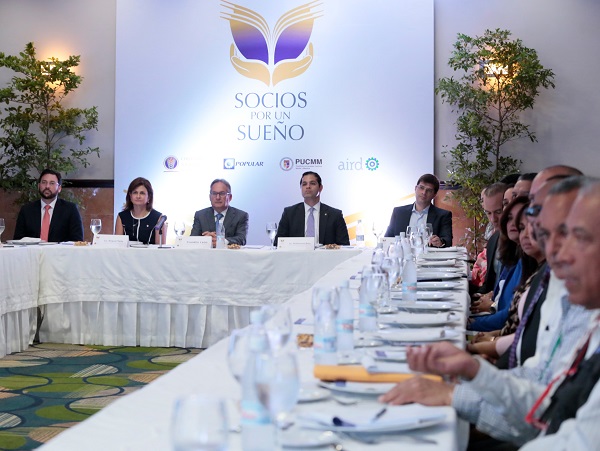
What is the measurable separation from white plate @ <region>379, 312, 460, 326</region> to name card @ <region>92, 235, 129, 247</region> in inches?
149

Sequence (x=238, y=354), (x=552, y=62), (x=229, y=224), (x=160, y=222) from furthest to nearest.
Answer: (x=552, y=62), (x=229, y=224), (x=160, y=222), (x=238, y=354)

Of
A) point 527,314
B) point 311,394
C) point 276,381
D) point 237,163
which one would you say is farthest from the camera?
point 237,163

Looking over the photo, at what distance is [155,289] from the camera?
6.08 meters

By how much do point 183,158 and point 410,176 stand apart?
246 cm

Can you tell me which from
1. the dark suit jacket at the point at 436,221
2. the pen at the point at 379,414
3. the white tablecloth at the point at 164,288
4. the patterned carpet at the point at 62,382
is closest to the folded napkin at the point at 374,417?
the pen at the point at 379,414

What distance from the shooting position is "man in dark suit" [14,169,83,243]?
7.29 meters

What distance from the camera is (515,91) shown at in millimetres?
8500

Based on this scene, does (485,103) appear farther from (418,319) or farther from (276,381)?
(276,381)

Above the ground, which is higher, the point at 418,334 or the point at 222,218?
the point at 222,218

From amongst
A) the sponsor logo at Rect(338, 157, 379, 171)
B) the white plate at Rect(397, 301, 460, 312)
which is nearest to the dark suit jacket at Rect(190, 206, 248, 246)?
the sponsor logo at Rect(338, 157, 379, 171)

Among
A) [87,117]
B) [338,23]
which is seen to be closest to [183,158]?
[87,117]

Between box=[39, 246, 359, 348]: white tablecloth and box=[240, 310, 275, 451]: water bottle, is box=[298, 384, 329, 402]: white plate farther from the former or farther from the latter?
box=[39, 246, 359, 348]: white tablecloth

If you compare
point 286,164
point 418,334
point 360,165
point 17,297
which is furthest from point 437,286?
point 286,164

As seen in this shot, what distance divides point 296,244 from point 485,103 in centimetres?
357
